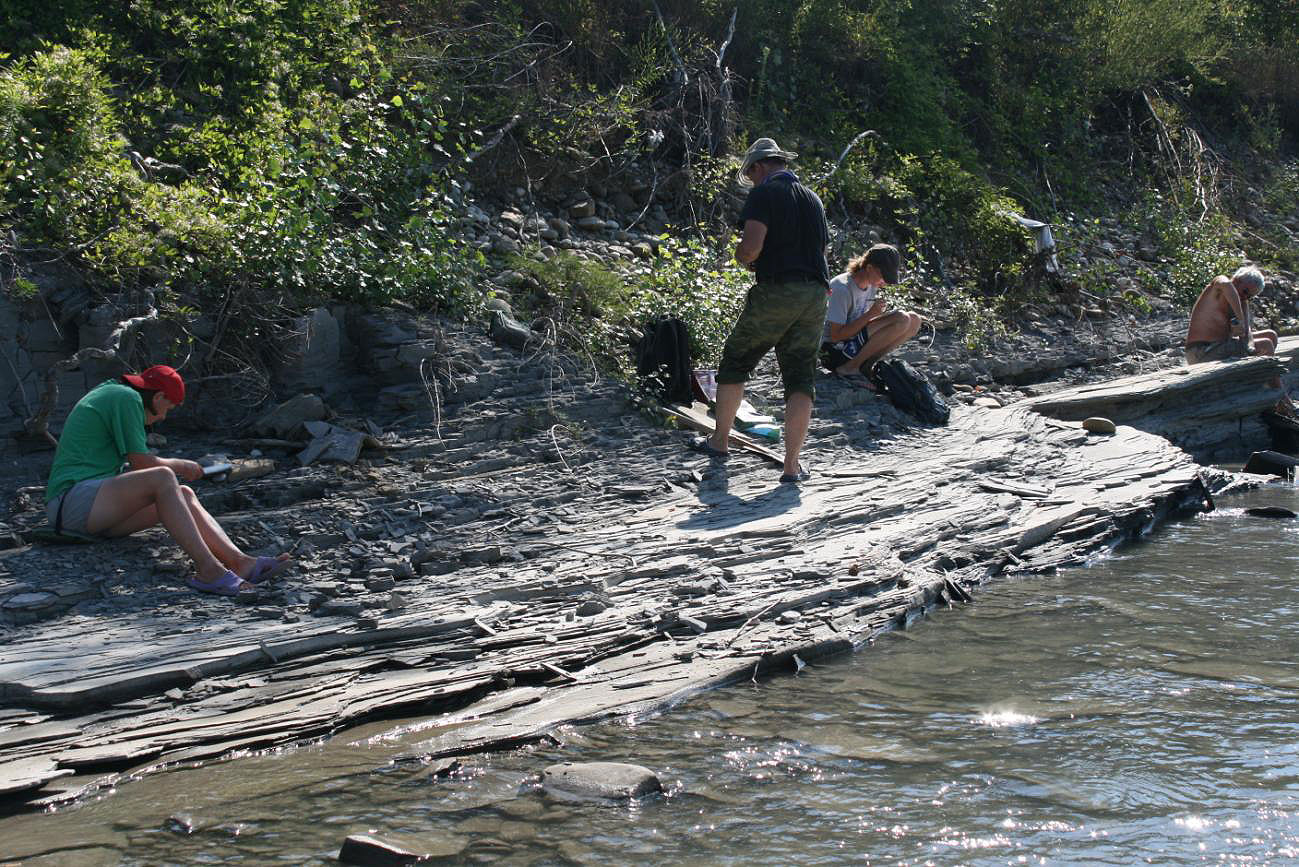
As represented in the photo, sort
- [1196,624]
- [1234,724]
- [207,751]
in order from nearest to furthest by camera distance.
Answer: [207,751], [1234,724], [1196,624]

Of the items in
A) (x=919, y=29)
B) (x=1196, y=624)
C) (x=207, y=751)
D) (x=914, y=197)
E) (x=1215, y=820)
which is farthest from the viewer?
(x=919, y=29)

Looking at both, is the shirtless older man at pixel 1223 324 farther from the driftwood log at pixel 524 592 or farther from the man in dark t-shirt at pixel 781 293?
the man in dark t-shirt at pixel 781 293

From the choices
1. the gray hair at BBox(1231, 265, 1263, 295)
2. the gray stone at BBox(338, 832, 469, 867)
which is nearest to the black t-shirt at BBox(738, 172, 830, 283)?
the gray stone at BBox(338, 832, 469, 867)

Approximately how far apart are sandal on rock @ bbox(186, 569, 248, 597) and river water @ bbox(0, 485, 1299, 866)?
1.15 m

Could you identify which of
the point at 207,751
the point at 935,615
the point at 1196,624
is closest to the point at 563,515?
the point at 935,615

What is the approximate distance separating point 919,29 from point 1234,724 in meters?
12.9

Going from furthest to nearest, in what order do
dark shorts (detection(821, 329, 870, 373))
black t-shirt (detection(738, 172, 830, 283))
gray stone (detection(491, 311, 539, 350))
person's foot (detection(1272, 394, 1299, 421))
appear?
person's foot (detection(1272, 394, 1299, 421)) < dark shorts (detection(821, 329, 870, 373)) < gray stone (detection(491, 311, 539, 350)) < black t-shirt (detection(738, 172, 830, 283))

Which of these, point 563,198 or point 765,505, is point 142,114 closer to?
point 563,198

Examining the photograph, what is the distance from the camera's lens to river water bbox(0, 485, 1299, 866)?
3826 millimetres

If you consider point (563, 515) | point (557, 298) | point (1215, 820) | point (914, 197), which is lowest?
point (1215, 820)

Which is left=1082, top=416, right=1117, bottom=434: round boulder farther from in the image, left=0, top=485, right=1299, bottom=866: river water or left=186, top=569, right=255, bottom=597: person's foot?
left=186, top=569, right=255, bottom=597: person's foot

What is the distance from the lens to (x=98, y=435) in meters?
5.63

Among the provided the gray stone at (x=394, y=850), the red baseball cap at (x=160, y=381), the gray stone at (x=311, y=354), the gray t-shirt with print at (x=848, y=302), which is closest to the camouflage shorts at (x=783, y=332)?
the gray t-shirt with print at (x=848, y=302)

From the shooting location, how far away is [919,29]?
51.9ft
